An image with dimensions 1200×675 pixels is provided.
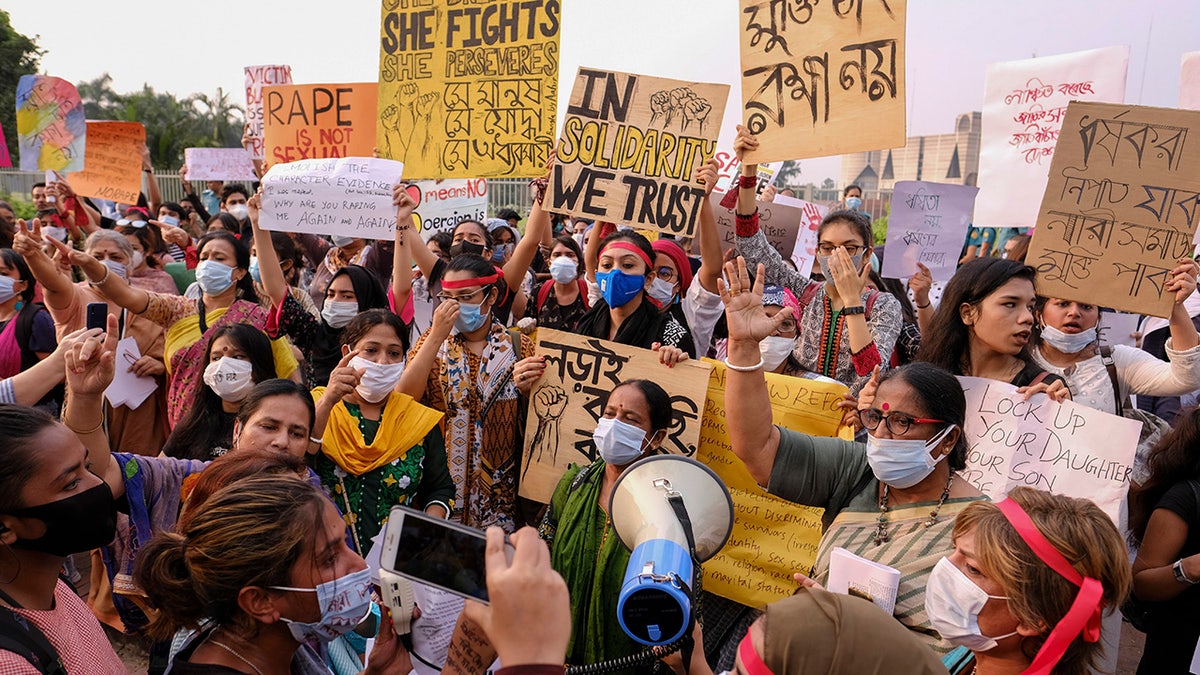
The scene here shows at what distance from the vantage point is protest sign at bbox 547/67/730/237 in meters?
4.69

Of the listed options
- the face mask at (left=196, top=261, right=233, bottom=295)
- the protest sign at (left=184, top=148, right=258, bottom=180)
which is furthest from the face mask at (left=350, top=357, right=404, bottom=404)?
the protest sign at (left=184, top=148, right=258, bottom=180)

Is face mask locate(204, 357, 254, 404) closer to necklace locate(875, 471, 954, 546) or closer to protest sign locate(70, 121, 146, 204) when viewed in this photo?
necklace locate(875, 471, 954, 546)

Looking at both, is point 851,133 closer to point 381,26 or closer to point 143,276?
point 381,26

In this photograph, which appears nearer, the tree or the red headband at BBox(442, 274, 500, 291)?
the red headband at BBox(442, 274, 500, 291)

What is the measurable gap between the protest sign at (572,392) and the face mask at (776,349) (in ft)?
2.28

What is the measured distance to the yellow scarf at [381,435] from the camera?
3.63m

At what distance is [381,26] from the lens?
5.84 m

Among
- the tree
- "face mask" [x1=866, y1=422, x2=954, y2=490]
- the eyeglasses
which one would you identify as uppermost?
the tree

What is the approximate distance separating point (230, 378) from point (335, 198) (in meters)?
1.73

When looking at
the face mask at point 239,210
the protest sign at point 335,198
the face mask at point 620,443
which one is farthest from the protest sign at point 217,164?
the face mask at point 620,443

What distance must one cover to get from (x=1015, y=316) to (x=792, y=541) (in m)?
1.42

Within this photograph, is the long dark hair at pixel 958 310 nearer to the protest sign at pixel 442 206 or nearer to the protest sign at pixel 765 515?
the protest sign at pixel 765 515

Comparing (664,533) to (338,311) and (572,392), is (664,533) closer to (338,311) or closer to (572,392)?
(572,392)

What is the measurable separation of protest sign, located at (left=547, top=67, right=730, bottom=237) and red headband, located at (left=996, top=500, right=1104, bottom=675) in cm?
280
